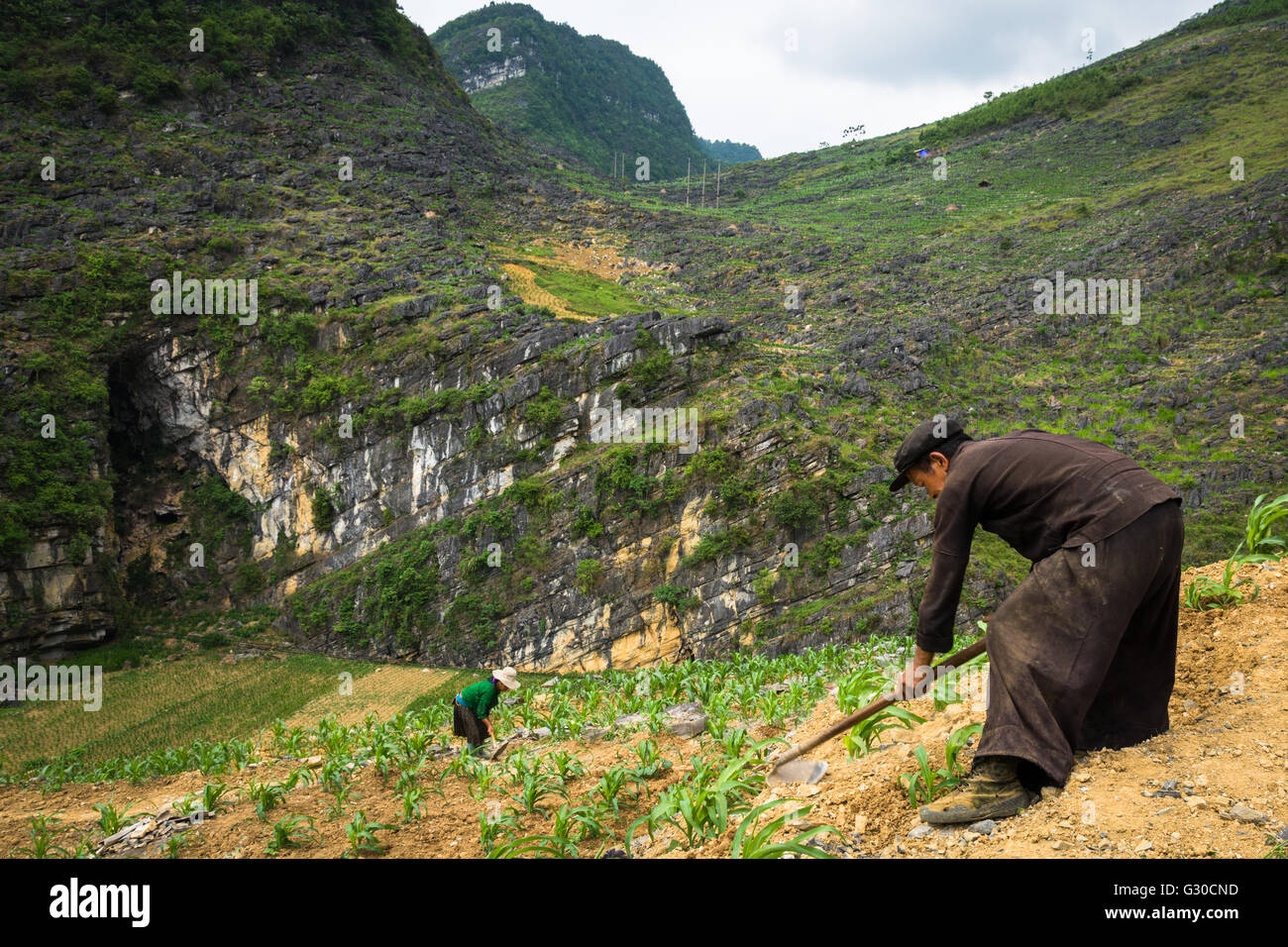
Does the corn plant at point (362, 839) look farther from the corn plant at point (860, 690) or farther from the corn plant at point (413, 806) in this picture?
the corn plant at point (860, 690)

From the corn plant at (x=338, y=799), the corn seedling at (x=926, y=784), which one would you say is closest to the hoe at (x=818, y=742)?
the corn seedling at (x=926, y=784)

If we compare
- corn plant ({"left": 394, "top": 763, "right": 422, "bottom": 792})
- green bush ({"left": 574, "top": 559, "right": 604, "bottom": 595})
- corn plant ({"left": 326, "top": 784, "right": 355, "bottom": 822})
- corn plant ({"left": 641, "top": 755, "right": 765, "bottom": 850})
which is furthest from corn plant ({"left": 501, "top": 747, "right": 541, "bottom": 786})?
green bush ({"left": 574, "top": 559, "right": 604, "bottom": 595})

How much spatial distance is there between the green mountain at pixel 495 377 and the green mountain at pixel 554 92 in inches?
1847

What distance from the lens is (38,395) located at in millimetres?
25750

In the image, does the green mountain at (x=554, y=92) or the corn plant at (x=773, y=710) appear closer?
the corn plant at (x=773, y=710)

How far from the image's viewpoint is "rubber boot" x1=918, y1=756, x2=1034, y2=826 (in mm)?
2512

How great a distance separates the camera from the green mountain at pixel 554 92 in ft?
297

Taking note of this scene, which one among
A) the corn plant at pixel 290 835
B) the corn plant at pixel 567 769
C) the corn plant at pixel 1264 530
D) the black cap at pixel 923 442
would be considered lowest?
the corn plant at pixel 290 835

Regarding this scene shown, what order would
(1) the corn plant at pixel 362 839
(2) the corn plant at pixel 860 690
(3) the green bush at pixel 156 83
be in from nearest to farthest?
(1) the corn plant at pixel 362 839 → (2) the corn plant at pixel 860 690 → (3) the green bush at pixel 156 83

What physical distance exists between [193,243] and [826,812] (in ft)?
127

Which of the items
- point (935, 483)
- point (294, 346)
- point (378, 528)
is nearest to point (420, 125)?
point (294, 346)

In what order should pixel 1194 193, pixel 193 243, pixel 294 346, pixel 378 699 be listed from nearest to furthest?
pixel 378 699, pixel 294 346, pixel 193 243, pixel 1194 193

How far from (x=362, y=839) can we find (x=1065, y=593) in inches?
146
